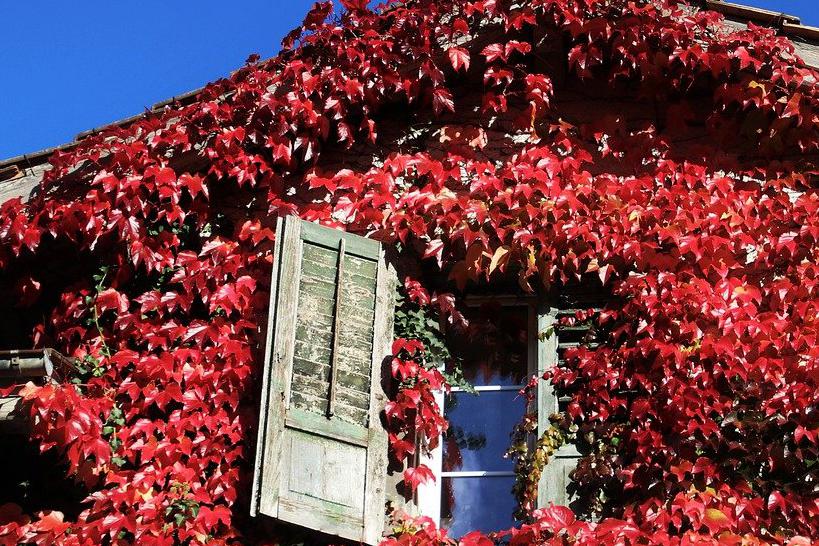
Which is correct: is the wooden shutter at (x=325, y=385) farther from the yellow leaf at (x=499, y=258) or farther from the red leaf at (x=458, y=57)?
the red leaf at (x=458, y=57)

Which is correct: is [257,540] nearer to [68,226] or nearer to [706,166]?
[68,226]

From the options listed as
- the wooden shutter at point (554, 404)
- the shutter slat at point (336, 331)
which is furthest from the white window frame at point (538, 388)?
the shutter slat at point (336, 331)

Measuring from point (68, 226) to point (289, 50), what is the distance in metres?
1.59

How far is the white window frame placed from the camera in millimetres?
6988

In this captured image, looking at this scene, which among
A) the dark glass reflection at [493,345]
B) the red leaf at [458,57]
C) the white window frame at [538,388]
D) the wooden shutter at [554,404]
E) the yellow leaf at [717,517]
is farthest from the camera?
the red leaf at [458,57]

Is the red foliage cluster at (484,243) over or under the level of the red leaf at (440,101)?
under

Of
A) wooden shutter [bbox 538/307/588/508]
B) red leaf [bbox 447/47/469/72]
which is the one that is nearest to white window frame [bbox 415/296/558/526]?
wooden shutter [bbox 538/307/588/508]

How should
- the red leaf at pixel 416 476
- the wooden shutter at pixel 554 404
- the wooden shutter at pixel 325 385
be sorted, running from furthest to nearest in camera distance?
the red leaf at pixel 416 476
the wooden shutter at pixel 554 404
the wooden shutter at pixel 325 385

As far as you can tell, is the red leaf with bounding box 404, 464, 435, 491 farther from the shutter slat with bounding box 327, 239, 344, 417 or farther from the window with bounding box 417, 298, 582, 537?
the shutter slat with bounding box 327, 239, 344, 417

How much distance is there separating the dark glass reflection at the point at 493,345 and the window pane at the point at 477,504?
59 centimetres

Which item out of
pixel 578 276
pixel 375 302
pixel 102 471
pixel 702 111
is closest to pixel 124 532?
pixel 102 471

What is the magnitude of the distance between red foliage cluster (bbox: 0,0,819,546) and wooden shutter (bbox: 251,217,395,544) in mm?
240

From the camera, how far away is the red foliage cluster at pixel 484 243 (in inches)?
259

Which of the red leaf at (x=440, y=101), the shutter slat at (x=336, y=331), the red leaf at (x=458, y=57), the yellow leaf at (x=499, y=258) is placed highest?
the red leaf at (x=458, y=57)
